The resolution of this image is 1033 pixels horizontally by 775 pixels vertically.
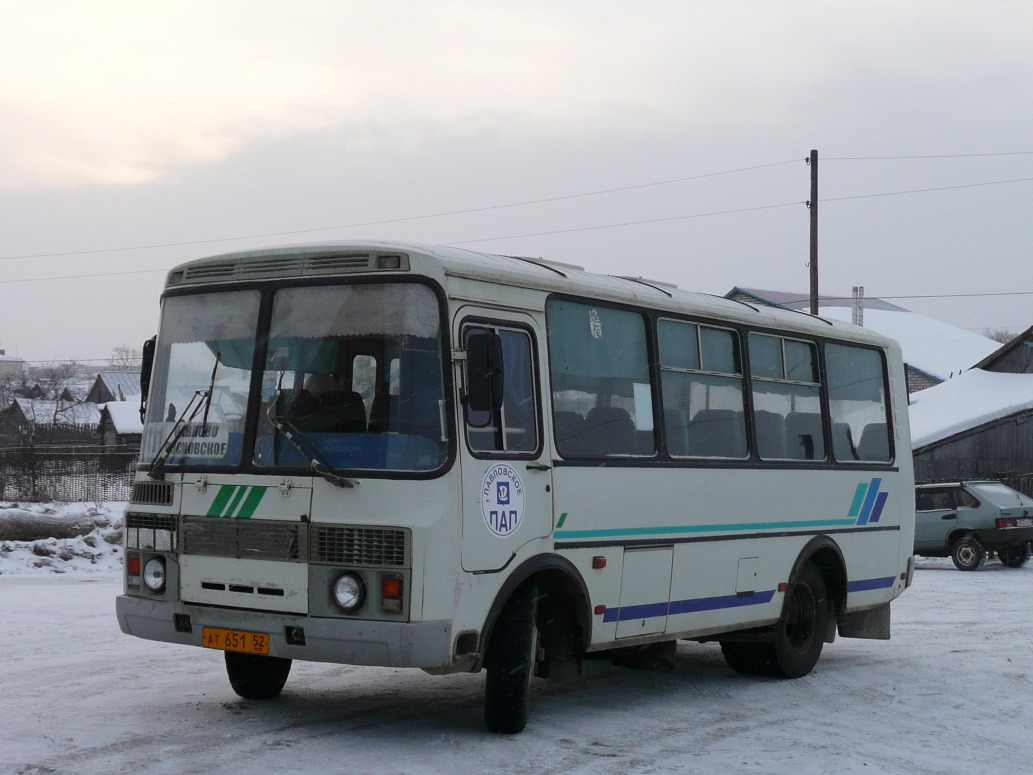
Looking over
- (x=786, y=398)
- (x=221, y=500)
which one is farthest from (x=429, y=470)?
(x=786, y=398)

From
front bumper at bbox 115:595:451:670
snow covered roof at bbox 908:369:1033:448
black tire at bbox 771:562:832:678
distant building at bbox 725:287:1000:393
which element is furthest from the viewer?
distant building at bbox 725:287:1000:393

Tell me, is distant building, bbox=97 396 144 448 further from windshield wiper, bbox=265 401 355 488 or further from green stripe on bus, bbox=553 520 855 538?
windshield wiper, bbox=265 401 355 488

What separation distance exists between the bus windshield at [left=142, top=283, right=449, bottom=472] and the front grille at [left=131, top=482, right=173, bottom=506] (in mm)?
160

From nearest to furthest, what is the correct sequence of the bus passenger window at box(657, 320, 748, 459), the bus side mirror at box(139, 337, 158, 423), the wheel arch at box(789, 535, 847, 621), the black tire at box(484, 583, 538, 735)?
the black tire at box(484, 583, 538, 735)
the bus side mirror at box(139, 337, 158, 423)
the bus passenger window at box(657, 320, 748, 459)
the wheel arch at box(789, 535, 847, 621)

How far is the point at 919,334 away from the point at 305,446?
2660 inches

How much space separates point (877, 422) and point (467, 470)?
20.5 ft

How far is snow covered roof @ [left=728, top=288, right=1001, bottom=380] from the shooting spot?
65.8m

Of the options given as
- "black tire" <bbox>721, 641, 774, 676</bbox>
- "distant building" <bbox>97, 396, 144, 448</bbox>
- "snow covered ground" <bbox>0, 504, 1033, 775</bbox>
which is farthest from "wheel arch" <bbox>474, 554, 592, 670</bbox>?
"distant building" <bbox>97, 396, 144, 448</bbox>

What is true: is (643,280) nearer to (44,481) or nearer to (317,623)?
(317,623)

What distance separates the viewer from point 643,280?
35.2 ft

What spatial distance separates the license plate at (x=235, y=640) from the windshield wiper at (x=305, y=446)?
999 mm

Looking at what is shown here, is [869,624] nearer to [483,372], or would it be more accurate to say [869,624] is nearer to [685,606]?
[685,606]

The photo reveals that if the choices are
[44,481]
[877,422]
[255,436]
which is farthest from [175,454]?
[44,481]

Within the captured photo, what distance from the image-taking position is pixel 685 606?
388 inches
